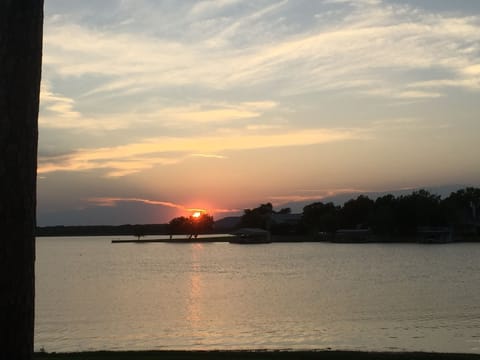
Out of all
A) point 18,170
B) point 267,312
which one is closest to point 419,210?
point 267,312

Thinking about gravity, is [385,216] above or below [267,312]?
above

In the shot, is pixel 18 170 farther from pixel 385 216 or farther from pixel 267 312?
pixel 385 216

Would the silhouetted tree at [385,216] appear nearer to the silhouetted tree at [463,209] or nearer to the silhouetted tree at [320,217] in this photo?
the silhouetted tree at [463,209]

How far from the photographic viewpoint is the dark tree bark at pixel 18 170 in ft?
13.4

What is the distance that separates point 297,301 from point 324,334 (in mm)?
15813

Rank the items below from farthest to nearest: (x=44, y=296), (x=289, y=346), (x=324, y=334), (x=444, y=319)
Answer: (x=44, y=296)
(x=444, y=319)
(x=324, y=334)
(x=289, y=346)

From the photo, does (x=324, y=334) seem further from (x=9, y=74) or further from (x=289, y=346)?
(x=9, y=74)

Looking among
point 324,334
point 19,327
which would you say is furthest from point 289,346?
point 19,327

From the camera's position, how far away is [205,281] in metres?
65.8

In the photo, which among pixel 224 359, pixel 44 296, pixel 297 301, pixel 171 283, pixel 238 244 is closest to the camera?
pixel 224 359

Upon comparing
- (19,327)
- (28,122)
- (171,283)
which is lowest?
(171,283)

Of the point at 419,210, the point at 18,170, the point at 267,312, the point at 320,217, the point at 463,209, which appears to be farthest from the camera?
the point at 320,217

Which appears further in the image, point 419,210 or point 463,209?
point 463,209

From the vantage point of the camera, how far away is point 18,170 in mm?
4133
